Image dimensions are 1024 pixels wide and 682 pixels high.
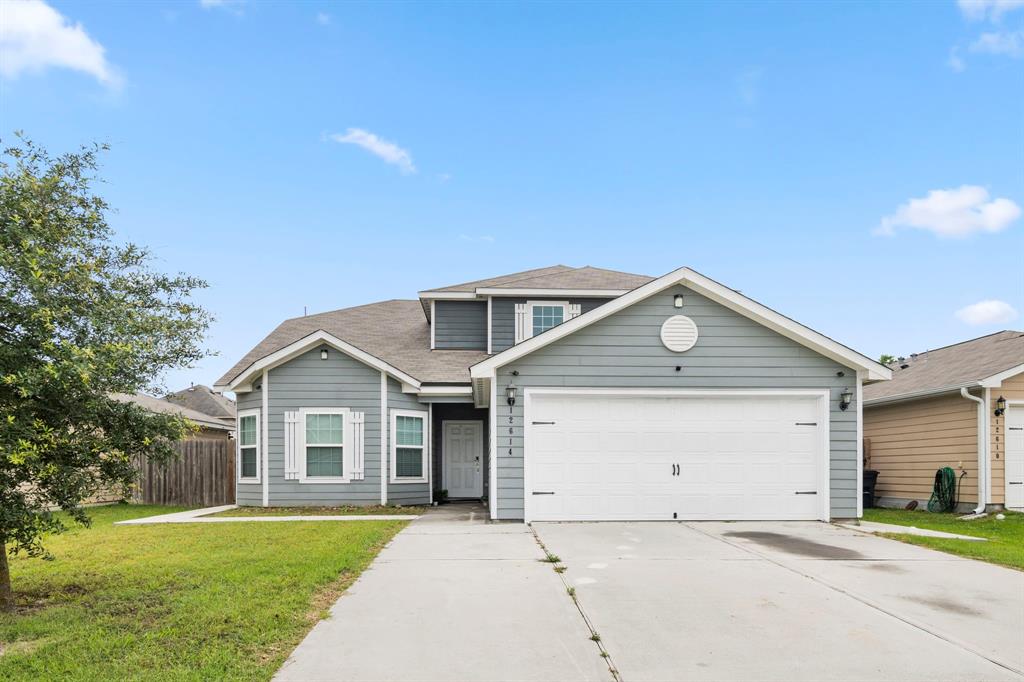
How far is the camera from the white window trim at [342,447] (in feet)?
48.9

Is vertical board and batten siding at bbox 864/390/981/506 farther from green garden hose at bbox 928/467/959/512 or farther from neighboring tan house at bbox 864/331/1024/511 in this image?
green garden hose at bbox 928/467/959/512

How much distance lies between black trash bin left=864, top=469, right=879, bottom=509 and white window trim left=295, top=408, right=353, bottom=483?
12242 millimetres

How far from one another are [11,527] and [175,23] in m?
12.3

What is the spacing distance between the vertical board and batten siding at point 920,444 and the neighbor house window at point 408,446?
11.2 metres

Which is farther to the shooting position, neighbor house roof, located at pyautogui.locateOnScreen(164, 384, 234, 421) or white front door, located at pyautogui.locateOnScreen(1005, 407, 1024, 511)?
neighbor house roof, located at pyautogui.locateOnScreen(164, 384, 234, 421)

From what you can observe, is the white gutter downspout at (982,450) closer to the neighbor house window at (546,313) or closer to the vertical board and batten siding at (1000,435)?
the vertical board and batten siding at (1000,435)

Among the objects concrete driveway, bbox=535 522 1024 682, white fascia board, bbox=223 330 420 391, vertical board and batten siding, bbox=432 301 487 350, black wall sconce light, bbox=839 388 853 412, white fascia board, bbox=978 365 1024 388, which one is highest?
vertical board and batten siding, bbox=432 301 487 350

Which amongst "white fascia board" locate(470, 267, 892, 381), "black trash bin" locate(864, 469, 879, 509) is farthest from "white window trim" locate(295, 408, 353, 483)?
"black trash bin" locate(864, 469, 879, 509)

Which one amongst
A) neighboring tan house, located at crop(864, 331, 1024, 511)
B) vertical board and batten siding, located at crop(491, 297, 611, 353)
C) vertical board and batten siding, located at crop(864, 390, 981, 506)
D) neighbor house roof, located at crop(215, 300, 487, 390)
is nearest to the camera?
neighboring tan house, located at crop(864, 331, 1024, 511)

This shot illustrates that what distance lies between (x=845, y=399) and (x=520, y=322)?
8069mm

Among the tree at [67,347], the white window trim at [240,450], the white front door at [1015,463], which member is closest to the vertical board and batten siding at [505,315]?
the white window trim at [240,450]

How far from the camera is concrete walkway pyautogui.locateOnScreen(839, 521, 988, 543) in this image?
35.1 feet

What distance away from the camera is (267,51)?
55.1ft

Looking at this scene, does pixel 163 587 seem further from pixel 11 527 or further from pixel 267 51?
pixel 267 51
